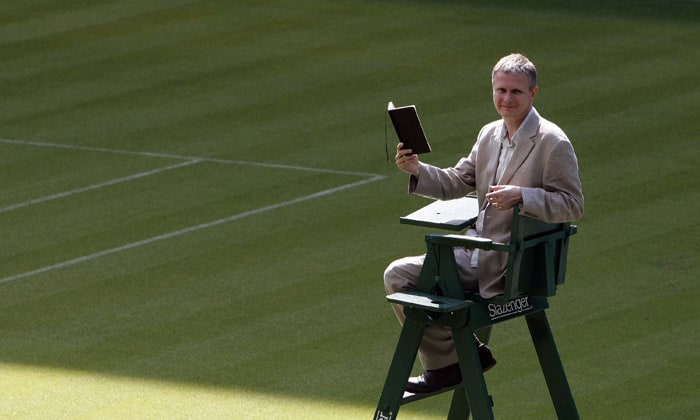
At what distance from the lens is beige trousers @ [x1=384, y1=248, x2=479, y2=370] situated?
7.56m

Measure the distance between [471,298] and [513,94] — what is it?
96 cm

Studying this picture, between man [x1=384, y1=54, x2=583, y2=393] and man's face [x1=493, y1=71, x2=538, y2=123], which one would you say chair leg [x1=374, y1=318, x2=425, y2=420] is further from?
man's face [x1=493, y1=71, x2=538, y2=123]

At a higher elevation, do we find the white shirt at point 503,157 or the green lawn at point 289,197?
the white shirt at point 503,157

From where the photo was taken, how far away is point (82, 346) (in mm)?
10367

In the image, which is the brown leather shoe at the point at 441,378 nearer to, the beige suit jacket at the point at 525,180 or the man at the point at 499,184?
the man at the point at 499,184

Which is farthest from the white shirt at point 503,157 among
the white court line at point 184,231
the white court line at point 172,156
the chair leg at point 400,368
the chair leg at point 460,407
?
the white court line at point 172,156

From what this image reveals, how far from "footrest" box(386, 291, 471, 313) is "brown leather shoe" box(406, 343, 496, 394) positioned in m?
0.43

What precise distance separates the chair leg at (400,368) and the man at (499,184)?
0.14m

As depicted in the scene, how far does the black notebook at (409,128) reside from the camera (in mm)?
7293

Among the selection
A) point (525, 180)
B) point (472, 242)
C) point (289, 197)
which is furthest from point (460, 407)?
point (289, 197)

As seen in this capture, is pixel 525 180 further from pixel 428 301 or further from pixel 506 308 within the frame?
pixel 428 301

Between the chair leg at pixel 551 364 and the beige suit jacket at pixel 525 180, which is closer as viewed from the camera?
the beige suit jacket at pixel 525 180

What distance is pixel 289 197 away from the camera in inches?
552

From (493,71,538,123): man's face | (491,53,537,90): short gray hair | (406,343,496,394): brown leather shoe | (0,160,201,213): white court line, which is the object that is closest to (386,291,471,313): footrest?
(406,343,496,394): brown leather shoe
